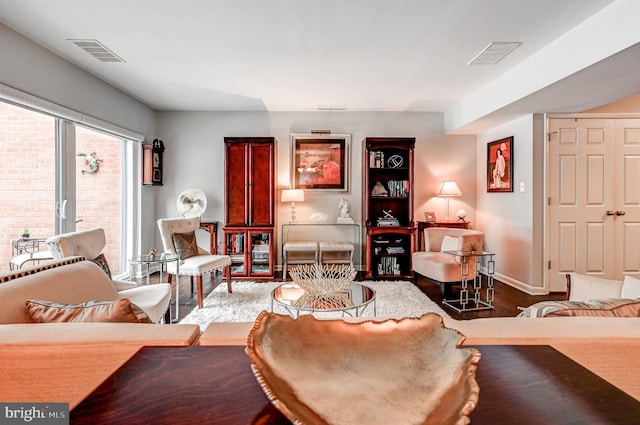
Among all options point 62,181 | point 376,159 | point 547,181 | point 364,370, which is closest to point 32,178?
point 62,181

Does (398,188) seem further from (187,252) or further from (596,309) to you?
(596,309)

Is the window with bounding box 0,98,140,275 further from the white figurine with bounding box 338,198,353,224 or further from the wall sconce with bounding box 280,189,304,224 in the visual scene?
the white figurine with bounding box 338,198,353,224

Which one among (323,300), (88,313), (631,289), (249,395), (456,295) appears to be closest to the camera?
(249,395)

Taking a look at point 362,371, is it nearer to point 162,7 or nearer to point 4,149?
point 162,7

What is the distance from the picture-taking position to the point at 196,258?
12.4 ft

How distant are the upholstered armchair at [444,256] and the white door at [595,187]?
3.54ft

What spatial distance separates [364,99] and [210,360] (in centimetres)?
441

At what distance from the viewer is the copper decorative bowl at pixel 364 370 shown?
0.52m

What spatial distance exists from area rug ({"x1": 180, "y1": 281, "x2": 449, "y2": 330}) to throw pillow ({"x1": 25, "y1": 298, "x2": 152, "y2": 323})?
1.74m

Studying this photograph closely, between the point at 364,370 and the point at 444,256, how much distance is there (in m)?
3.77

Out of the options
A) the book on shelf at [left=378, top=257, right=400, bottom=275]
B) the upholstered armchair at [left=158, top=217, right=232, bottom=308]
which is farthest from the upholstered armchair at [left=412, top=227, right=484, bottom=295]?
the upholstered armchair at [left=158, top=217, right=232, bottom=308]

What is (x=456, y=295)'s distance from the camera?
13.2 feet

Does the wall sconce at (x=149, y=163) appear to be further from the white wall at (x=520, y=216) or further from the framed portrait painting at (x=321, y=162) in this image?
the white wall at (x=520, y=216)

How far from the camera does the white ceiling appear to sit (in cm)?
245
